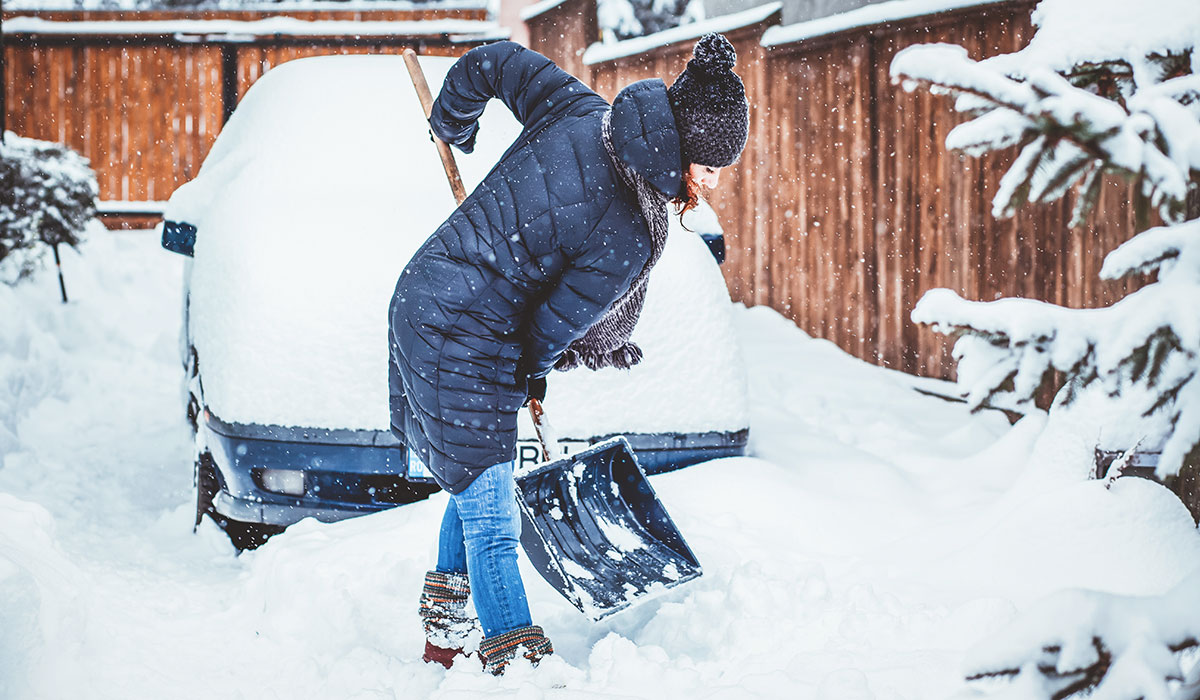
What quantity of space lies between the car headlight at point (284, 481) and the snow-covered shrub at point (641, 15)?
8.48 m

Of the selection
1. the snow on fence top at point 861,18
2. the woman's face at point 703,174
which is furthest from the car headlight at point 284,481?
the snow on fence top at point 861,18

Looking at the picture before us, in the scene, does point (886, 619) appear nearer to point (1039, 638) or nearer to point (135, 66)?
point (1039, 638)

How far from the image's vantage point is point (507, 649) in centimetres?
208

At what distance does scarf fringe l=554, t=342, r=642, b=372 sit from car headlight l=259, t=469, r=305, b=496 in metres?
0.86

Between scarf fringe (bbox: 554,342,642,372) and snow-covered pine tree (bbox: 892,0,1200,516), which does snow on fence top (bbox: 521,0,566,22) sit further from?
snow-covered pine tree (bbox: 892,0,1200,516)

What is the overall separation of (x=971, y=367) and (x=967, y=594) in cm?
147

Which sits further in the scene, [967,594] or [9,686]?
[967,594]

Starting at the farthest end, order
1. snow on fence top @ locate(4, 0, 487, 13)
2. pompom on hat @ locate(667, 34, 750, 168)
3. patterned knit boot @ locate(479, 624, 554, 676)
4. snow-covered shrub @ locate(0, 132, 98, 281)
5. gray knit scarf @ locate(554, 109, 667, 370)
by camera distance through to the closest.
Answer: snow on fence top @ locate(4, 0, 487, 13)
snow-covered shrub @ locate(0, 132, 98, 281)
patterned knit boot @ locate(479, 624, 554, 676)
gray knit scarf @ locate(554, 109, 667, 370)
pompom on hat @ locate(667, 34, 750, 168)

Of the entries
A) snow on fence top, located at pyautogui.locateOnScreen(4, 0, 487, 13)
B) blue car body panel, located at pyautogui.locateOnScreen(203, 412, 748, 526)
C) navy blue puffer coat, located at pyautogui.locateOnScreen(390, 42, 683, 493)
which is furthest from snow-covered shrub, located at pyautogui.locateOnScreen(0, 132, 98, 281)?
navy blue puffer coat, located at pyautogui.locateOnScreen(390, 42, 683, 493)

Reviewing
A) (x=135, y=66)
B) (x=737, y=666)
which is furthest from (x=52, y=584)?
(x=135, y=66)

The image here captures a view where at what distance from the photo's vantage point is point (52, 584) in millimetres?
2291

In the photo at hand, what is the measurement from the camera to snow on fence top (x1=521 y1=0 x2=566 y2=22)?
10.6 m

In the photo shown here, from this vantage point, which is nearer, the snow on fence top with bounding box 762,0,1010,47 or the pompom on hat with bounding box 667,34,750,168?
the pompom on hat with bounding box 667,34,750,168

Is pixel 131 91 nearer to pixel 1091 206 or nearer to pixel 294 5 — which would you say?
pixel 294 5
